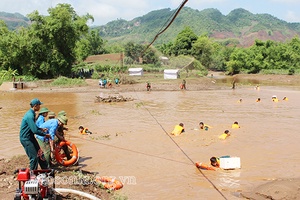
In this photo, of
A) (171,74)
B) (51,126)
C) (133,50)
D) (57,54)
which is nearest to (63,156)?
(51,126)

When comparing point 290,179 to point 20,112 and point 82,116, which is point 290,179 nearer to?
point 82,116

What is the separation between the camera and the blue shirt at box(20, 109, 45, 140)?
682 cm

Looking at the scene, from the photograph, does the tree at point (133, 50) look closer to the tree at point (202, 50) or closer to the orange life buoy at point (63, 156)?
the tree at point (202, 50)

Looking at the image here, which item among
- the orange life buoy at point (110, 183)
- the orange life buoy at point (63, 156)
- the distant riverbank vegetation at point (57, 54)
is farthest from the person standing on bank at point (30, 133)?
the distant riverbank vegetation at point (57, 54)

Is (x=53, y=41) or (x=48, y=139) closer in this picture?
(x=48, y=139)

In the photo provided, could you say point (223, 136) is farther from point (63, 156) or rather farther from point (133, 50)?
point (133, 50)

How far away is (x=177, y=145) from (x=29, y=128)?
716cm

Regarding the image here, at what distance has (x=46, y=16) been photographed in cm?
4441

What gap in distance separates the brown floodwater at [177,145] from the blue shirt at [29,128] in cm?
269

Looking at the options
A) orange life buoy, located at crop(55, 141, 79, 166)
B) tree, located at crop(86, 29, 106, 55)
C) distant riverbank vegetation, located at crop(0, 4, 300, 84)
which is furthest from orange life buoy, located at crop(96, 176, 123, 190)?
tree, located at crop(86, 29, 106, 55)

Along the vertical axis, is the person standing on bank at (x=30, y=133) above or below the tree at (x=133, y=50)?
below

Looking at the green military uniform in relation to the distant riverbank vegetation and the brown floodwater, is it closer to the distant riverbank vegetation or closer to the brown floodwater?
the brown floodwater

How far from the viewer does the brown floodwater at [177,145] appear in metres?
8.80

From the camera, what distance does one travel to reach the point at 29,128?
6.96 metres
